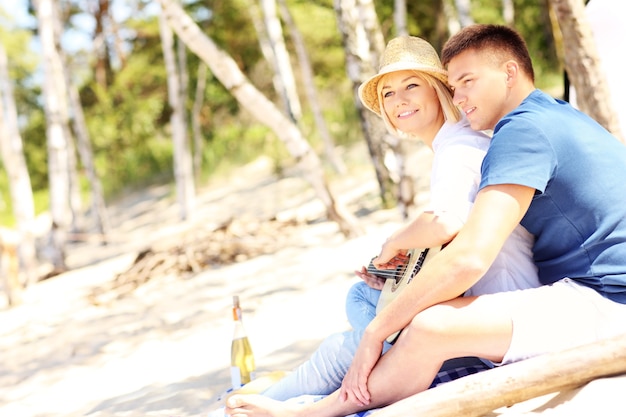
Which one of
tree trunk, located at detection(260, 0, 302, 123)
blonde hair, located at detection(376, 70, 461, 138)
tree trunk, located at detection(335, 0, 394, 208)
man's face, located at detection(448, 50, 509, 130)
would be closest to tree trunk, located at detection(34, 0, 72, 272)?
tree trunk, located at detection(260, 0, 302, 123)

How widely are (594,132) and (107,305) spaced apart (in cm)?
534

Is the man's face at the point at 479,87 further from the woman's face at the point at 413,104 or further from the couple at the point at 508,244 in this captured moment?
the woman's face at the point at 413,104

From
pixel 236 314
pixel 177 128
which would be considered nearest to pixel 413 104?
pixel 236 314

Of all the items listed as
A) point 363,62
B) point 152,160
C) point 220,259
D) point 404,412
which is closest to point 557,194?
point 404,412

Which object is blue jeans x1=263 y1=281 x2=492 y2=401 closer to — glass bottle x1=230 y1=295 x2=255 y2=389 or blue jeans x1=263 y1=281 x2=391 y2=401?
blue jeans x1=263 y1=281 x2=391 y2=401

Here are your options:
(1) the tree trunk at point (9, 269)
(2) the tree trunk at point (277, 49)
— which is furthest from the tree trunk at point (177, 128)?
(1) the tree trunk at point (9, 269)

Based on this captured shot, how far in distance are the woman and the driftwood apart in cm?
446

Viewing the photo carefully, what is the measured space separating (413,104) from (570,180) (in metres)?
0.76

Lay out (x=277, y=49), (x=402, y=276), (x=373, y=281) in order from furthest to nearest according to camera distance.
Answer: (x=277, y=49), (x=373, y=281), (x=402, y=276)

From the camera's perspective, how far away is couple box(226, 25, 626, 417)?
2.01 meters

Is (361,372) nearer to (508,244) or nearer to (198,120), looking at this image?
(508,244)

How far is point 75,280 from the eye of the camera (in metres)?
8.61

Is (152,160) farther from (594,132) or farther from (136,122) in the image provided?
(594,132)

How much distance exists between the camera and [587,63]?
13.5 feet
